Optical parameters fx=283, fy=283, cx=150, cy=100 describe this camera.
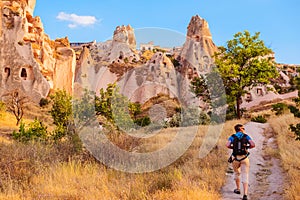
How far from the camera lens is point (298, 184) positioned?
5.09 m

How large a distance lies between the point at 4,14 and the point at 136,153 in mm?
41347

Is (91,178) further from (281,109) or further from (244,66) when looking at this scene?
(281,109)

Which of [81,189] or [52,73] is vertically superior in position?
[52,73]

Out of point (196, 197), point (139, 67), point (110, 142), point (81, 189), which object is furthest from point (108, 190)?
point (139, 67)

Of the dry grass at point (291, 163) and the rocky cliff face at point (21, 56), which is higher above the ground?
the rocky cliff face at point (21, 56)

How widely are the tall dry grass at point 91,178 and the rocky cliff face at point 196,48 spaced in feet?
157

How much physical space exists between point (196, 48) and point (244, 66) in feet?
130

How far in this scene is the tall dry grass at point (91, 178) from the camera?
16.2ft

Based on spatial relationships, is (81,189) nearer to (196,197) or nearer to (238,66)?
(196,197)

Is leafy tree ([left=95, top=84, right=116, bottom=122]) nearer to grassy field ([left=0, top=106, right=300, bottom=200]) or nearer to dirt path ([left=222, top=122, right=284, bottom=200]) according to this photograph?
grassy field ([left=0, top=106, right=300, bottom=200])

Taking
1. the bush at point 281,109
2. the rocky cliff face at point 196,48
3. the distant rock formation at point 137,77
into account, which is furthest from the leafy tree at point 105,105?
the rocky cliff face at point 196,48

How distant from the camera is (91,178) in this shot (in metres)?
5.85

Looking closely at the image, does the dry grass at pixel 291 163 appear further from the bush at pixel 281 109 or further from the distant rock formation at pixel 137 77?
the distant rock formation at pixel 137 77

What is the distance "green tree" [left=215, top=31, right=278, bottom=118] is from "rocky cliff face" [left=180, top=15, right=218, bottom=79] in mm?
34371
